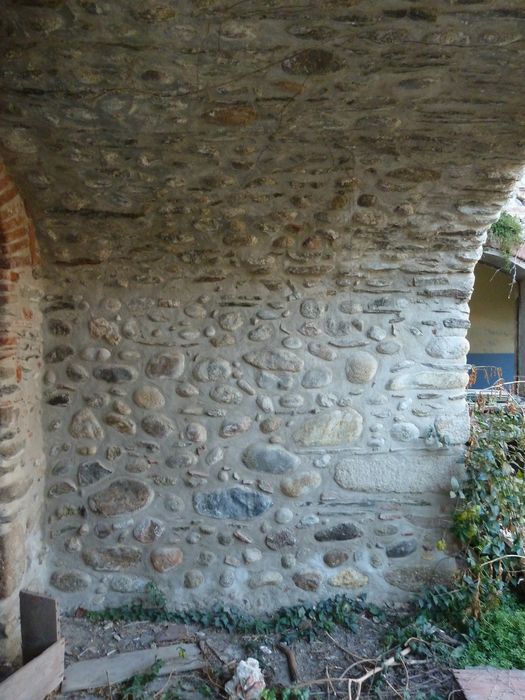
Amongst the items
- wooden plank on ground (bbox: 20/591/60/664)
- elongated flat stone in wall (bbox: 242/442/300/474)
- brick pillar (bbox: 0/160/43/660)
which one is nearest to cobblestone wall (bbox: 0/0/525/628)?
elongated flat stone in wall (bbox: 242/442/300/474)

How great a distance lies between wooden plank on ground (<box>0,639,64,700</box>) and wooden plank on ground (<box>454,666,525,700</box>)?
1912 millimetres

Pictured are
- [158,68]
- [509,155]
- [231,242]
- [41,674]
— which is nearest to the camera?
[158,68]

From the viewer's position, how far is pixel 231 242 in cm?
283

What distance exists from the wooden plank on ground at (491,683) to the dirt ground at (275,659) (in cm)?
5

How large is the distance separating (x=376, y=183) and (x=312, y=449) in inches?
60.7

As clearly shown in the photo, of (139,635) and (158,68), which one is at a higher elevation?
(158,68)

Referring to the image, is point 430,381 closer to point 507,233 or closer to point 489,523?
point 489,523

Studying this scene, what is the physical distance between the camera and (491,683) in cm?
238

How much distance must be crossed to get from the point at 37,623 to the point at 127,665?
0.52m

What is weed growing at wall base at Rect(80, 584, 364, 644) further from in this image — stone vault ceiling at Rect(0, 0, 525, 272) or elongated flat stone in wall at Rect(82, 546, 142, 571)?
stone vault ceiling at Rect(0, 0, 525, 272)

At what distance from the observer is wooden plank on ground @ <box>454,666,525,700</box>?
2297 millimetres

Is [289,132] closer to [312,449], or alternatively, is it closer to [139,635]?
[312,449]

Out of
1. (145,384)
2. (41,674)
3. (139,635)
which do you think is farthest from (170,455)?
(41,674)

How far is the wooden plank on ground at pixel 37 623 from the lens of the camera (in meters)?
2.33
